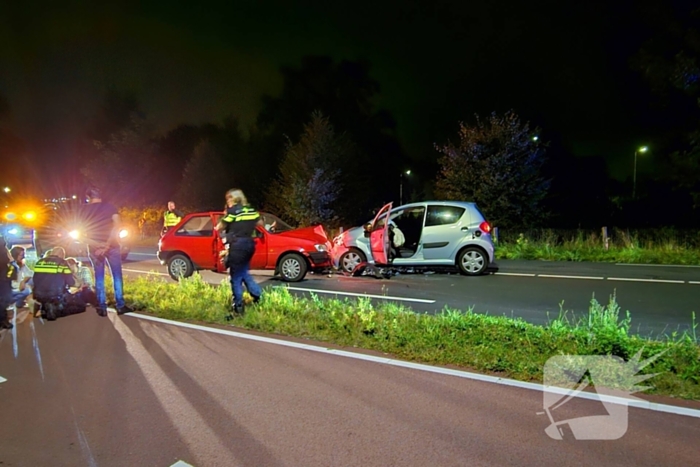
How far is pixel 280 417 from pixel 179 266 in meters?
8.02

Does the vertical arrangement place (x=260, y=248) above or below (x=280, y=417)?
above

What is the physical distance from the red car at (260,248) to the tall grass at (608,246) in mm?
6630

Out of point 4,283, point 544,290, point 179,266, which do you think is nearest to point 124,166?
point 179,266

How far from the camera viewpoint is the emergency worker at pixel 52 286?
7160 mm

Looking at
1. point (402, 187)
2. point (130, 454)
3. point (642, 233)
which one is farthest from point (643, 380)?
point (402, 187)

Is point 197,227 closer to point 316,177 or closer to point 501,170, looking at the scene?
point 316,177

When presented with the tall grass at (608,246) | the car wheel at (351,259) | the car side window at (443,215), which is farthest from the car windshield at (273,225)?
the tall grass at (608,246)

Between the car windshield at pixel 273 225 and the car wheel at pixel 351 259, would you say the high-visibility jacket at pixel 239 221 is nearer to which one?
the car windshield at pixel 273 225

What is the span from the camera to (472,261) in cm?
1078

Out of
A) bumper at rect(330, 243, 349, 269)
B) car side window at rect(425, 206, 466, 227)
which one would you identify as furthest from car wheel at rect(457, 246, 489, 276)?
bumper at rect(330, 243, 349, 269)

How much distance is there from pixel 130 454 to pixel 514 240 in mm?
14687

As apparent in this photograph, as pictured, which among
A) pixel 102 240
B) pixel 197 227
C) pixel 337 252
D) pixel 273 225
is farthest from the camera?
pixel 337 252

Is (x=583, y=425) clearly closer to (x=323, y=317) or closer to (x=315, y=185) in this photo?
(x=323, y=317)

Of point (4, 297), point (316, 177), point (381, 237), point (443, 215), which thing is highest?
point (316, 177)
